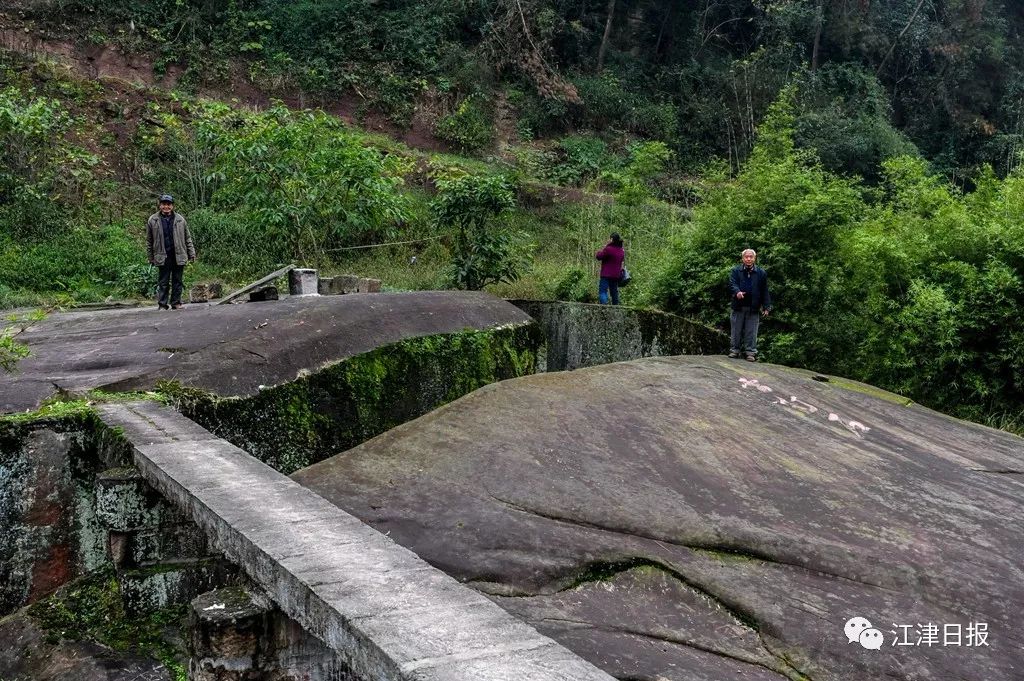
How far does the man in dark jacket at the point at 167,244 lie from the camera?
25.0ft

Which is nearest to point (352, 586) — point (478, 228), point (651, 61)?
point (478, 228)

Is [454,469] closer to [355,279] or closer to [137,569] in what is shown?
[137,569]

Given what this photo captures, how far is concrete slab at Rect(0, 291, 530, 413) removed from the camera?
15.8ft

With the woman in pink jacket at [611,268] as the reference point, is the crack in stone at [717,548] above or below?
below

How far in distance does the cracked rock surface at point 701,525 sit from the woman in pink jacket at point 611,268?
5113 mm

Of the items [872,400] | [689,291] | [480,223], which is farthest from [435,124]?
[872,400]

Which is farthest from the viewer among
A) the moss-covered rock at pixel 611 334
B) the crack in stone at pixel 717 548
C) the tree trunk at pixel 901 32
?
the tree trunk at pixel 901 32

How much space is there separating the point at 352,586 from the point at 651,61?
1008 inches

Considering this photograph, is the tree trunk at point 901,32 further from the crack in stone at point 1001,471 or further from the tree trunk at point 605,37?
the crack in stone at point 1001,471

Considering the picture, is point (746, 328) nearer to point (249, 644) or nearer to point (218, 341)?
point (218, 341)

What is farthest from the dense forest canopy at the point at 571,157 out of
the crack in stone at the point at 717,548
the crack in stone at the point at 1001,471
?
the crack in stone at the point at 717,548

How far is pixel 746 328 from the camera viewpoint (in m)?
8.51

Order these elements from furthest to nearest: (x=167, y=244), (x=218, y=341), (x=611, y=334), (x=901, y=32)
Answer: (x=901, y=32)
(x=611, y=334)
(x=167, y=244)
(x=218, y=341)

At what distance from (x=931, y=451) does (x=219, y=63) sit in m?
18.7
